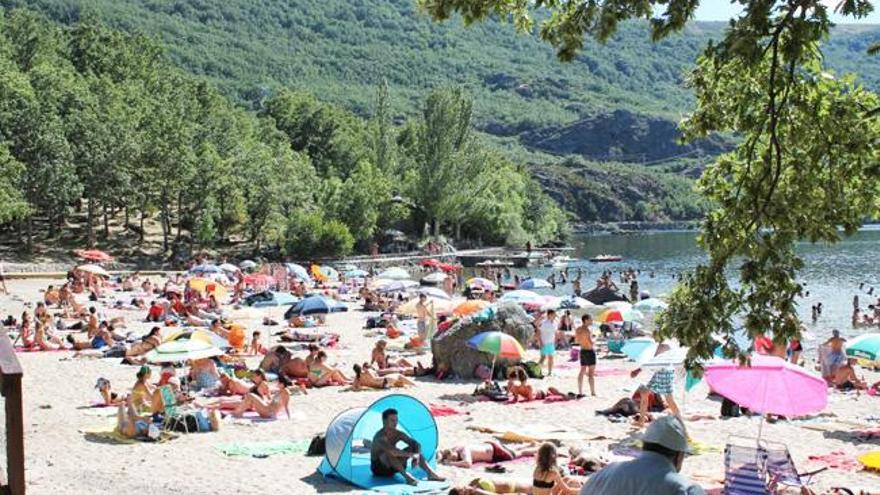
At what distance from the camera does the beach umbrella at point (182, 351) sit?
16.6m

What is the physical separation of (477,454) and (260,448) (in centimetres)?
299

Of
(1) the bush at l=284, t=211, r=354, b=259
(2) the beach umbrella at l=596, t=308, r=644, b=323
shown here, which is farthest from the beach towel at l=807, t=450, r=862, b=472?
(1) the bush at l=284, t=211, r=354, b=259

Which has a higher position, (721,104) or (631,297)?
(721,104)

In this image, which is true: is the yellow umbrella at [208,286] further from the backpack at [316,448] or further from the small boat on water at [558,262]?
the small boat on water at [558,262]

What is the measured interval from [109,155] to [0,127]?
6.12 m

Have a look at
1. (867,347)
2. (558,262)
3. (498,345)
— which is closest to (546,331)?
(498,345)

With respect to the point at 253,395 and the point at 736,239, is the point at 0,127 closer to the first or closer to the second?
the point at 253,395

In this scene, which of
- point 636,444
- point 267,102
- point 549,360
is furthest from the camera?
point 267,102

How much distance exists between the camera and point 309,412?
16688 mm

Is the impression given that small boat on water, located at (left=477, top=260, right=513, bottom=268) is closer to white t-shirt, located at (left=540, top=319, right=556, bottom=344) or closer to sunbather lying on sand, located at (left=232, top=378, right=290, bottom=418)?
white t-shirt, located at (left=540, top=319, right=556, bottom=344)

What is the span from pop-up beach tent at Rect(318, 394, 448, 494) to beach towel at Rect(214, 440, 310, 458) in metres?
1.21

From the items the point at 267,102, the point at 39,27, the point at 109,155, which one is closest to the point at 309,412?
the point at 109,155

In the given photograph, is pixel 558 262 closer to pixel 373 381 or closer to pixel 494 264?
pixel 494 264

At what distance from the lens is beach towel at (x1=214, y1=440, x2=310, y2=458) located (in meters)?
13.3
